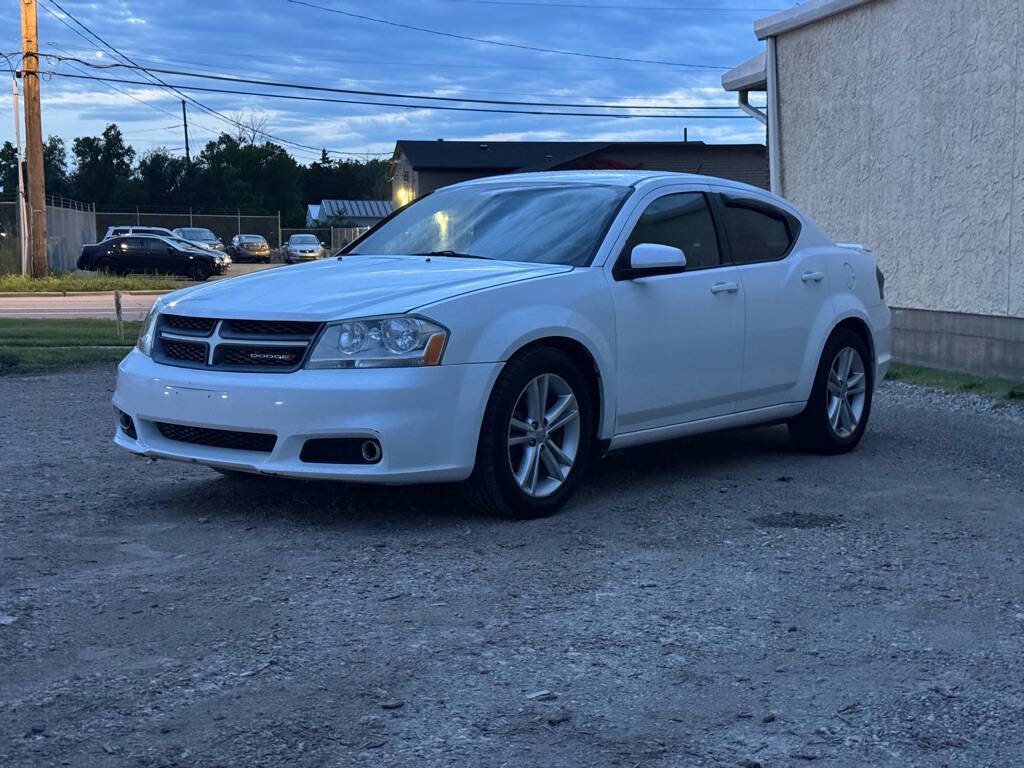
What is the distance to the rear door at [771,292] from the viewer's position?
729cm

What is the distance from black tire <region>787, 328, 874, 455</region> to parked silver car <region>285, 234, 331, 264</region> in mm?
44304

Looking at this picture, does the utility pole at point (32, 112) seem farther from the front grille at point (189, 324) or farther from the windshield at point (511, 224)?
the front grille at point (189, 324)

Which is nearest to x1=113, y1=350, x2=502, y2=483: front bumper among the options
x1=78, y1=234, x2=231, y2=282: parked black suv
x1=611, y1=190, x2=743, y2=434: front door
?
x1=611, y1=190, x2=743, y2=434: front door

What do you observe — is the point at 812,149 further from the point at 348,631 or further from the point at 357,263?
the point at 348,631

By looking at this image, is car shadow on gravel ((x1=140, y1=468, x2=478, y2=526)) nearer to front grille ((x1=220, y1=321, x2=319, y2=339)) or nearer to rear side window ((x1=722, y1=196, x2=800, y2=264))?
front grille ((x1=220, y1=321, x2=319, y2=339))

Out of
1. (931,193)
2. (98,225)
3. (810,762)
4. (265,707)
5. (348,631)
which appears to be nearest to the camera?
(810,762)

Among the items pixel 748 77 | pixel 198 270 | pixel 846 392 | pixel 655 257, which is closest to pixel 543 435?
pixel 655 257

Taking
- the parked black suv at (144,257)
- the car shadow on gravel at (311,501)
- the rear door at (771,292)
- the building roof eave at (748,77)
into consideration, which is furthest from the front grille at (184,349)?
the parked black suv at (144,257)

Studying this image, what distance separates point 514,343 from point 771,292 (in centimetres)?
215

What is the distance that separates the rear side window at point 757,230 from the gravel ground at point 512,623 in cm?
128

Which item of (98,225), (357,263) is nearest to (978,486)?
(357,263)

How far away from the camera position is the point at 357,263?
6.80 metres

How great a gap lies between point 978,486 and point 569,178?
108 inches

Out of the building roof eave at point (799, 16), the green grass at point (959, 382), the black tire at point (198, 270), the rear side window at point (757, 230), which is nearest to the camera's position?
the rear side window at point (757, 230)
